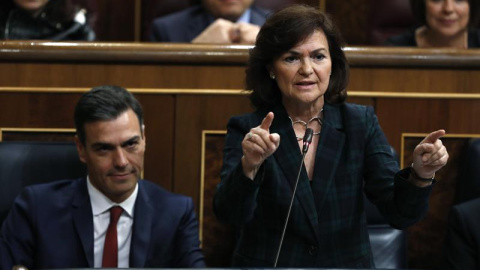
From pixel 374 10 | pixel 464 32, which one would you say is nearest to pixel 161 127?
pixel 464 32

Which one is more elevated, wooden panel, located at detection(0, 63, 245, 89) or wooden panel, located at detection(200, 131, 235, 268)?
wooden panel, located at detection(0, 63, 245, 89)

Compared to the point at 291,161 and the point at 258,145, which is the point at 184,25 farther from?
the point at 258,145

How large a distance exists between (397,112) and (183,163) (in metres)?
0.38

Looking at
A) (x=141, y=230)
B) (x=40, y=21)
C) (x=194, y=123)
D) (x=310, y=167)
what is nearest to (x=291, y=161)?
(x=310, y=167)

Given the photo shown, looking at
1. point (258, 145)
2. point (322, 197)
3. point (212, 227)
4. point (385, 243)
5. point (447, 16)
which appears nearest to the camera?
point (258, 145)

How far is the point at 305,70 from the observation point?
1164 mm

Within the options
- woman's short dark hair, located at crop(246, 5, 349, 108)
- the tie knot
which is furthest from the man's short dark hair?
woman's short dark hair, located at crop(246, 5, 349, 108)

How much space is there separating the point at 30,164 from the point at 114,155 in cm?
14

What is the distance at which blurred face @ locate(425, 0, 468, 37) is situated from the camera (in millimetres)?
1908

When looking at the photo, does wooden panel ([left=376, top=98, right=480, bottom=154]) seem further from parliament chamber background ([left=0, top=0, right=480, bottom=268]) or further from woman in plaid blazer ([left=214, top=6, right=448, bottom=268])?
woman in plaid blazer ([left=214, top=6, right=448, bottom=268])

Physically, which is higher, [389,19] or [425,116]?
[389,19]

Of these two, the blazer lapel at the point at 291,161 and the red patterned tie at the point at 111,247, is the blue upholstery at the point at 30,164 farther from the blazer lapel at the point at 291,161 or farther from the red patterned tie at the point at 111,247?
the blazer lapel at the point at 291,161

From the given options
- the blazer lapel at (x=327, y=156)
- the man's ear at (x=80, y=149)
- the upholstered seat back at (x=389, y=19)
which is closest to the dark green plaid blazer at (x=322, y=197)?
the blazer lapel at (x=327, y=156)

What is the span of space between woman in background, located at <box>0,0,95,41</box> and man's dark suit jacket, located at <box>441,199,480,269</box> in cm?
94
